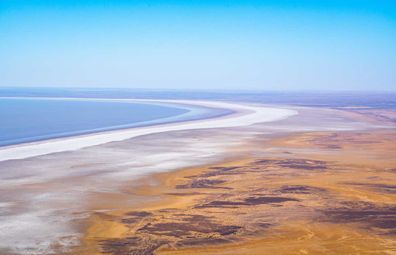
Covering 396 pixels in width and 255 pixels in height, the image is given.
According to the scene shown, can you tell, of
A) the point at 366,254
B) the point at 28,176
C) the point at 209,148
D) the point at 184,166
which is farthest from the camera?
the point at 209,148

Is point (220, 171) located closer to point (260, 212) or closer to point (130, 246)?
point (260, 212)

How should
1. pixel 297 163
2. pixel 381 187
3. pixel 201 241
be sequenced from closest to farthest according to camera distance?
pixel 201 241 → pixel 381 187 → pixel 297 163

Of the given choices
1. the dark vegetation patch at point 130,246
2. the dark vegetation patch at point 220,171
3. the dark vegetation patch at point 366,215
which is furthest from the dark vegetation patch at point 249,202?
the dark vegetation patch at point 220,171

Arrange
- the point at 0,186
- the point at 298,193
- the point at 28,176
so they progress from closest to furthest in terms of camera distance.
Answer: the point at 298,193 < the point at 0,186 < the point at 28,176

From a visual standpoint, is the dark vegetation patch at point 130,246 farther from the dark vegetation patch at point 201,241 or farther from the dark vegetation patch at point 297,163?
the dark vegetation patch at point 297,163

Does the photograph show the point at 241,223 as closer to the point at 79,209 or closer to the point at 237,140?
the point at 79,209

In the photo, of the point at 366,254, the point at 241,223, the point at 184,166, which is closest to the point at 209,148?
the point at 184,166

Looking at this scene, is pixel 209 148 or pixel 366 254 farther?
pixel 209 148

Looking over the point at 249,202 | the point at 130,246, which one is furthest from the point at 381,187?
the point at 130,246
